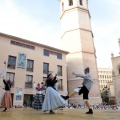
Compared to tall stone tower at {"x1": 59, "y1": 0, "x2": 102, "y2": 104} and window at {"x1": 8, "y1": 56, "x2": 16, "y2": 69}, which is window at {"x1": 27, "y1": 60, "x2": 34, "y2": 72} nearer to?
window at {"x1": 8, "y1": 56, "x2": 16, "y2": 69}

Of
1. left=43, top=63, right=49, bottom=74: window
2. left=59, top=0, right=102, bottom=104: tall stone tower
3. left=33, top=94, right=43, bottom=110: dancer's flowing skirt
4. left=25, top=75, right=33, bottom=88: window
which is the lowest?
left=33, top=94, right=43, bottom=110: dancer's flowing skirt

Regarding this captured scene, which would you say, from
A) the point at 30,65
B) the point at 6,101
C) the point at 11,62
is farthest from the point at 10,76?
the point at 6,101

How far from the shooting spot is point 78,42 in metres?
32.7

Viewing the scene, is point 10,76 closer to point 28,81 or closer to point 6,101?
point 28,81

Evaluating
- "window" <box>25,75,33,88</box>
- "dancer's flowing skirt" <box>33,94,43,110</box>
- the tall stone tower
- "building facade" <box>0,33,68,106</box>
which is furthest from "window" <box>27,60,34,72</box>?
"dancer's flowing skirt" <box>33,94,43,110</box>

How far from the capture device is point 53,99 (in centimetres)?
589

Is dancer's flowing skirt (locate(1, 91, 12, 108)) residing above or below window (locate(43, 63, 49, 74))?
below

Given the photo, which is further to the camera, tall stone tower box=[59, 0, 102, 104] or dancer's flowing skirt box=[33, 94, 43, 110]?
tall stone tower box=[59, 0, 102, 104]

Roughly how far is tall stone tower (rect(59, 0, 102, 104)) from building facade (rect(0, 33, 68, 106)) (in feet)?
10.4

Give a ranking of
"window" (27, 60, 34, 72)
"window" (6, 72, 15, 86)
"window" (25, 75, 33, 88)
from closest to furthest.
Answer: "window" (6, 72, 15, 86), "window" (25, 75, 33, 88), "window" (27, 60, 34, 72)

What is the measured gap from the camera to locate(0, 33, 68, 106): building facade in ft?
77.4

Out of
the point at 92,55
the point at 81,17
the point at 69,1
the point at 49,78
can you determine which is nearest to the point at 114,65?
the point at 92,55

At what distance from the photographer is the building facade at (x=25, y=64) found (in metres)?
23.6

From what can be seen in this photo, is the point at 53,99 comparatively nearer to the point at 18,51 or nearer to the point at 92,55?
the point at 18,51
